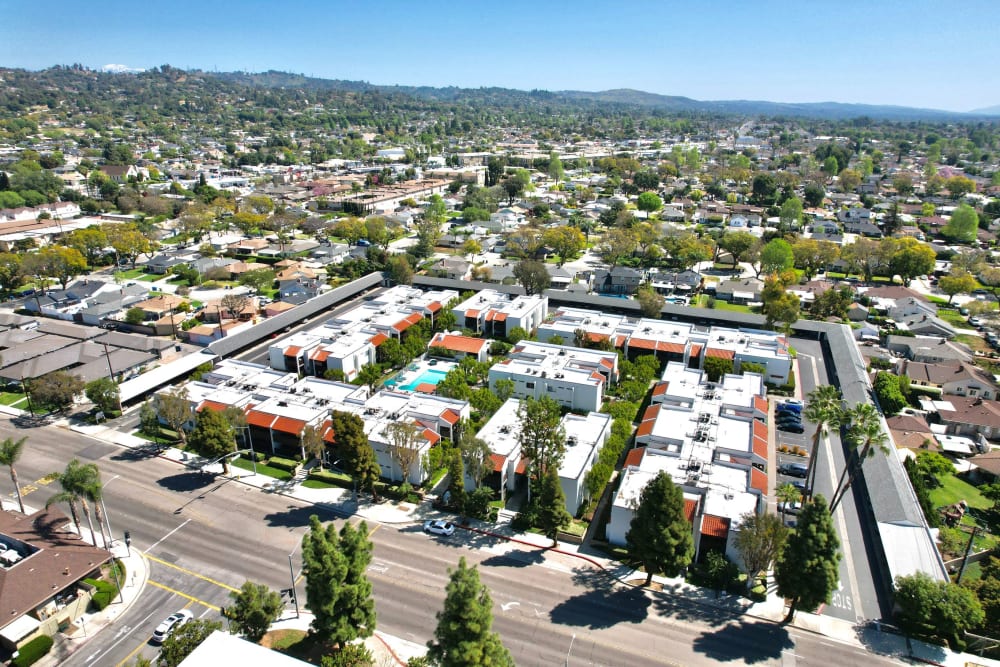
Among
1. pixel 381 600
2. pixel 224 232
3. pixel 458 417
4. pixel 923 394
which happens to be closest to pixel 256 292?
pixel 224 232

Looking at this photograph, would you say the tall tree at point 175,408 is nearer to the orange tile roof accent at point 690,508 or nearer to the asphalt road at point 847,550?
the orange tile roof accent at point 690,508

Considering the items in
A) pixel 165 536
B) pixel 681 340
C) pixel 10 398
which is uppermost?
pixel 681 340

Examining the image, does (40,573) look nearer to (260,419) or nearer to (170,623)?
(170,623)

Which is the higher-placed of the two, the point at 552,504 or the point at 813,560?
the point at 813,560

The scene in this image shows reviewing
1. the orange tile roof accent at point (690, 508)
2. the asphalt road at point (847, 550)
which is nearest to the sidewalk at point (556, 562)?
the asphalt road at point (847, 550)

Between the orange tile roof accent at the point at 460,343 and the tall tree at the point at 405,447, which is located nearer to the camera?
the tall tree at the point at 405,447

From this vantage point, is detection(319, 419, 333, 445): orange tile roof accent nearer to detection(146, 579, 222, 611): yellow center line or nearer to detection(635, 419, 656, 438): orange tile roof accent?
detection(146, 579, 222, 611): yellow center line

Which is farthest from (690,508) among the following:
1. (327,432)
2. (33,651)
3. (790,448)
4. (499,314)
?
(499,314)
